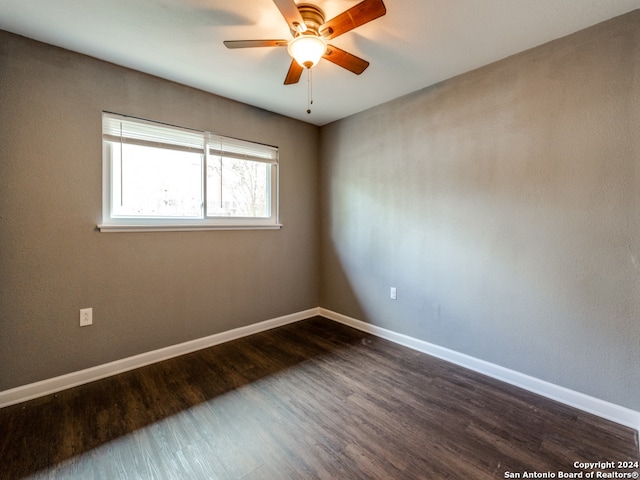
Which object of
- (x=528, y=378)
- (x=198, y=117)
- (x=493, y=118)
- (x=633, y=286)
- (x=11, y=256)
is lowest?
(x=528, y=378)

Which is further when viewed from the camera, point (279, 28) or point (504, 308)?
point (504, 308)

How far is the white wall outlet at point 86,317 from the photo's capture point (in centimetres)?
210

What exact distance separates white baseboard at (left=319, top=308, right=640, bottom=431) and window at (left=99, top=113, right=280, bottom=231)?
185 cm

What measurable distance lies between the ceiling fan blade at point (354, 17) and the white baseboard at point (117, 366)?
264 centimetres

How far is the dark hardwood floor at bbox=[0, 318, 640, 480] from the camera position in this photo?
141 cm

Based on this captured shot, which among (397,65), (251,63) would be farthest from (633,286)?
(251,63)

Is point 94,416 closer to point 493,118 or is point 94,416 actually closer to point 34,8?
point 34,8

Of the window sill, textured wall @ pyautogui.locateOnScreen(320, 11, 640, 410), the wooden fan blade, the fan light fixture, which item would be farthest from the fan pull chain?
the window sill

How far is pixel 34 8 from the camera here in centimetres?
162

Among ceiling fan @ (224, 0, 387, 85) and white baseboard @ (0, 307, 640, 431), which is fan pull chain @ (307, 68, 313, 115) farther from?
white baseboard @ (0, 307, 640, 431)

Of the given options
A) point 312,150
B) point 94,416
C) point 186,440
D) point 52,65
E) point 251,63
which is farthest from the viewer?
point 312,150

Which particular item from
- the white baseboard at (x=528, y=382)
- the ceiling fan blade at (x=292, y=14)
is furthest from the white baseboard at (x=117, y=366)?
the ceiling fan blade at (x=292, y=14)

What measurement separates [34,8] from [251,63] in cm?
123

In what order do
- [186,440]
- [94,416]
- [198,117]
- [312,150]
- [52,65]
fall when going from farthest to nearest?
[312,150]
[198,117]
[52,65]
[94,416]
[186,440]
